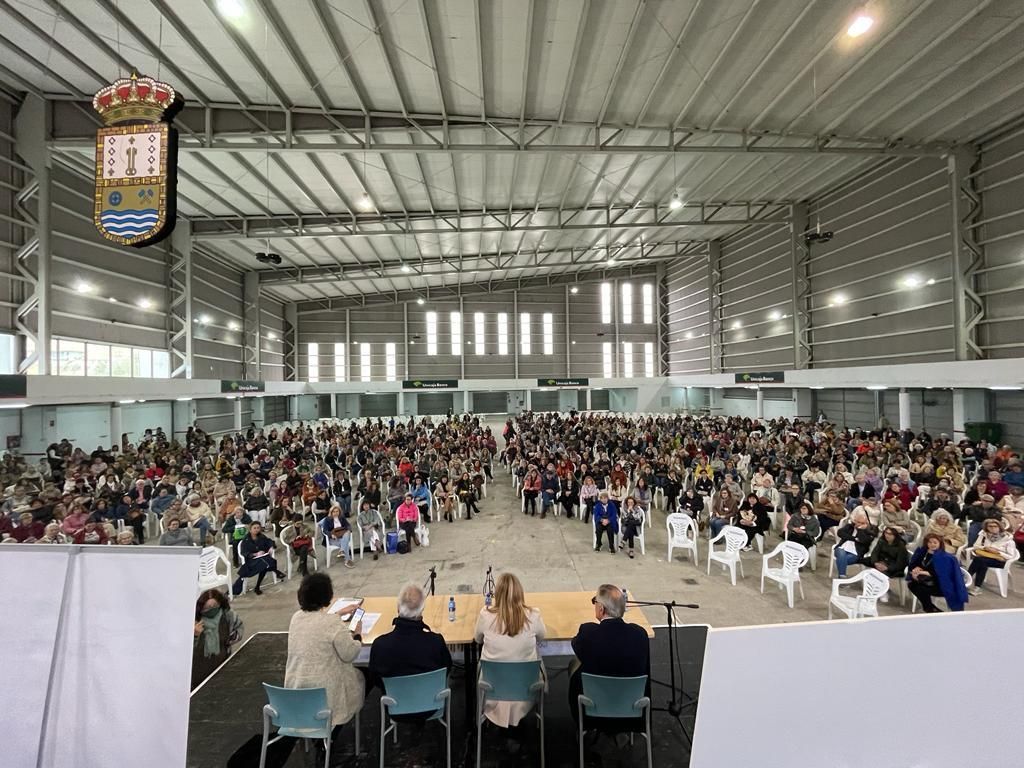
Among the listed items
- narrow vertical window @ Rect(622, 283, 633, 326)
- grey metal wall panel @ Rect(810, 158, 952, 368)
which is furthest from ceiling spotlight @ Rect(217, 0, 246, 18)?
narrow vertical window @ Rect(622, 283, 633, 326)

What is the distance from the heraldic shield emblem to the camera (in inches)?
295

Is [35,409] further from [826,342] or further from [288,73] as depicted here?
[826,342]

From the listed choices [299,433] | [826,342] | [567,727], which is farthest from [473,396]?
[567,727]

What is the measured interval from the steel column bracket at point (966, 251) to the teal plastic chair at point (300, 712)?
1955 centimetres

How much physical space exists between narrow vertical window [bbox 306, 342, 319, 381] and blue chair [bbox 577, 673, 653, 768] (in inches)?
1252

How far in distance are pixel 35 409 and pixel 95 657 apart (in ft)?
53.9

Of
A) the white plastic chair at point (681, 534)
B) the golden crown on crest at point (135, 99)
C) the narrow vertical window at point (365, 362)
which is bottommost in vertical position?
the white plastic chair at point (681, 534)

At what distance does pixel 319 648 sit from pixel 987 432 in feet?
64.8

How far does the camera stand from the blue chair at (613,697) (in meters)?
2.91

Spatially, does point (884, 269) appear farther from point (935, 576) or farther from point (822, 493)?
point (935, 576)

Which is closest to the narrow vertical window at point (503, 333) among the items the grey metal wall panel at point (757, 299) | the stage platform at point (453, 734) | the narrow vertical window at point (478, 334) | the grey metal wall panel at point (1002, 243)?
the narrow vertical window at point (478, 334)

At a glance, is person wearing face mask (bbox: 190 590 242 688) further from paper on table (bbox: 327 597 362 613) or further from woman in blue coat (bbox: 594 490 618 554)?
woman in blue coat (bbox: 594 490 618 554)

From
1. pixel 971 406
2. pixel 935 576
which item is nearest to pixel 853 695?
pixel 935 576

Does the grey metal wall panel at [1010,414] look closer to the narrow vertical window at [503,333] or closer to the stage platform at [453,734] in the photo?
the stage platform at [453,734]
